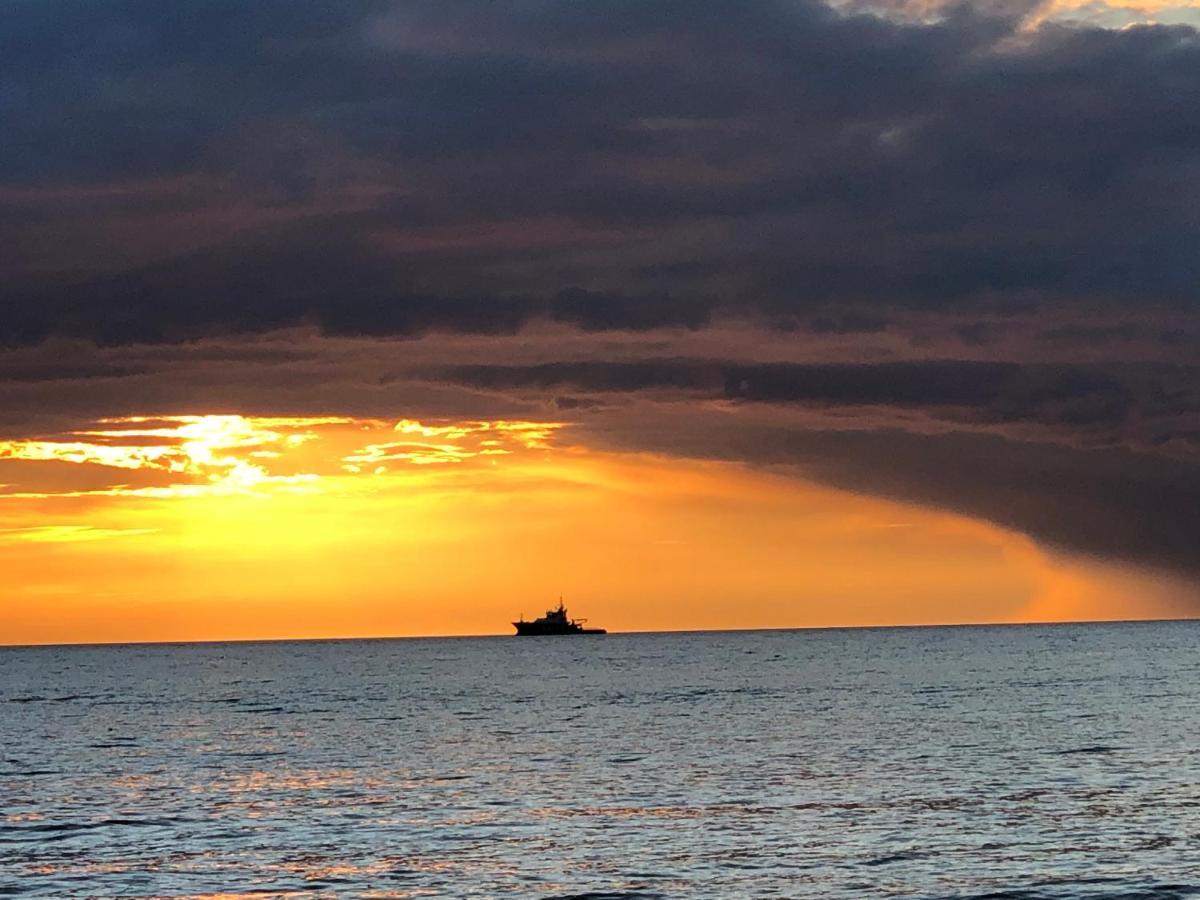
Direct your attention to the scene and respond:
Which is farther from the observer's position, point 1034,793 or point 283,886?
point 1034,793

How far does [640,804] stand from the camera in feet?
213

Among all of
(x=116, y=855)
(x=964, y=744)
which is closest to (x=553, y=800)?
(x=116, y=855)

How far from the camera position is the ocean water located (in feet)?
159

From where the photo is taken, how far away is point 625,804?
6500cm

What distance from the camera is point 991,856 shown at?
5066 cm

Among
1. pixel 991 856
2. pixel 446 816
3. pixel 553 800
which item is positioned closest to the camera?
pixel 991 856

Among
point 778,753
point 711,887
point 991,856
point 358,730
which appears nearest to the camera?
point 711,887

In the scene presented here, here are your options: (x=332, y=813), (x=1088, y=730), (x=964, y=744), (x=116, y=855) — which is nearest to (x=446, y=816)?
(x=332, y=813)

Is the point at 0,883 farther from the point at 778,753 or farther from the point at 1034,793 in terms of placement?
the point at 778,753

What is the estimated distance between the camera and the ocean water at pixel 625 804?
48.3 m

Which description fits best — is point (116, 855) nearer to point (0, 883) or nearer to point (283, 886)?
point (0, 883)

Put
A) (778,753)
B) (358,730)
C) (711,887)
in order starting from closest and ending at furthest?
1. (711,887)
2. (778,753)
3. (358,730)

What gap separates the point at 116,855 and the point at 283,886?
9138 millimetres

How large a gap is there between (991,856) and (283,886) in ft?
71.9
